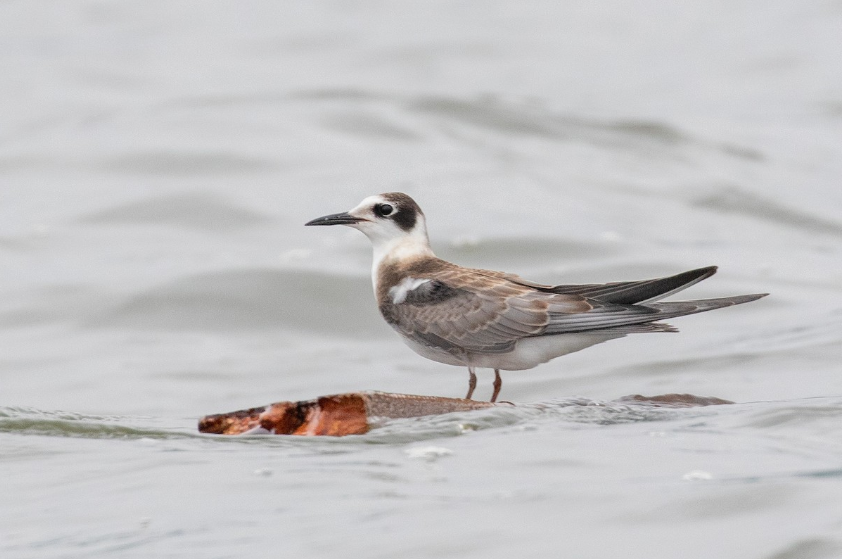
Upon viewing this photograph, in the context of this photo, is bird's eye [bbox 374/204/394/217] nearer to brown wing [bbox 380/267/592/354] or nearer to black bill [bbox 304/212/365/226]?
black bill [bbox 304/212/365/226]

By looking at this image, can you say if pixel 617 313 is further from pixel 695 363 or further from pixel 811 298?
pixel 811 298

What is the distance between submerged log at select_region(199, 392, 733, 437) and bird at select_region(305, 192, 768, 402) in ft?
4.09

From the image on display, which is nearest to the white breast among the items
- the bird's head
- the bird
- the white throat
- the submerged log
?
the bird

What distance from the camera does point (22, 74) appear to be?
34.9 meters

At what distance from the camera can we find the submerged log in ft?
29.0

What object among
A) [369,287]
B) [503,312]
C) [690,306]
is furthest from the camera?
[369,287]

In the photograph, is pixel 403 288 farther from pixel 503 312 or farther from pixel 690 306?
pixel 690 306

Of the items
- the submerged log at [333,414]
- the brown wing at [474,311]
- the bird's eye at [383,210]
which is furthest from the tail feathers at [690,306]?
the bird's eye at [383,210]

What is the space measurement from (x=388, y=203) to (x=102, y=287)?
324 inches

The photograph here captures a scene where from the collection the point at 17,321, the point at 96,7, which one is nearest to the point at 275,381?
the point at 17,321

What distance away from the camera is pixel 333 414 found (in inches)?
349

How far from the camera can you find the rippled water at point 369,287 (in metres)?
7.39

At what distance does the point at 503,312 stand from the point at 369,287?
8.13 m

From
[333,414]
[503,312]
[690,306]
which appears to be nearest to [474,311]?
[503,312]
